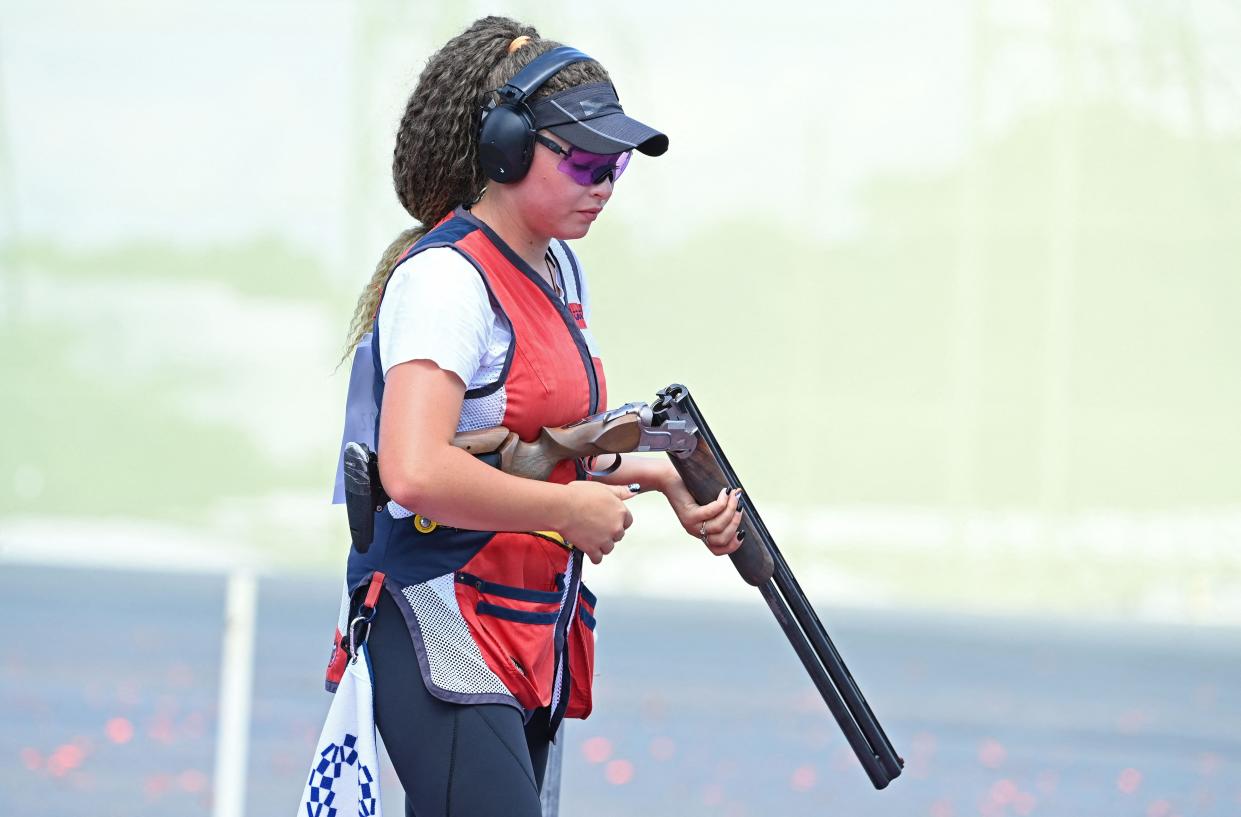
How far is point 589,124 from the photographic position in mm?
2076

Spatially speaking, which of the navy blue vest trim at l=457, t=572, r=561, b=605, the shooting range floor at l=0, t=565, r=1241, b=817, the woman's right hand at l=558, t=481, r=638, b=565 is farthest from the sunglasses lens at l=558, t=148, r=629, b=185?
the shooting range floor at l=0, t=565, r=1241, b=817

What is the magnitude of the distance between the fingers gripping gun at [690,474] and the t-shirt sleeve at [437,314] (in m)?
0.12

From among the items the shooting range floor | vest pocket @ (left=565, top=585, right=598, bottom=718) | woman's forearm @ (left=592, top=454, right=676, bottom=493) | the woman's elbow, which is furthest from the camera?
the shooting range floor

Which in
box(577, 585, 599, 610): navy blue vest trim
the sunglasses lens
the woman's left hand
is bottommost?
box(577, 585, 599, 610): navy blue vest trim

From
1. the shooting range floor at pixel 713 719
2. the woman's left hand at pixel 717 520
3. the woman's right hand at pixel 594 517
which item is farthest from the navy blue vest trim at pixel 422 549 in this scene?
the shooting range floor at pixel 713 719

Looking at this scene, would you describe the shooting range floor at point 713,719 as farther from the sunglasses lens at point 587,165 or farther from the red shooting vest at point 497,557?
the sunglasses lens at point 587,165

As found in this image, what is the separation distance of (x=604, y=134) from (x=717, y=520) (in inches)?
22.3

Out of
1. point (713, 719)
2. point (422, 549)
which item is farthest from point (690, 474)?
point (713, 719)

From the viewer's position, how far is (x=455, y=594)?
202 centimetres

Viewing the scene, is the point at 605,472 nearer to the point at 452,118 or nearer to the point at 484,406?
the point at 484,406

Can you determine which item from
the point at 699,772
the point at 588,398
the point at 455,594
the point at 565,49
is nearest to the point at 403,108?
the point at 565,49

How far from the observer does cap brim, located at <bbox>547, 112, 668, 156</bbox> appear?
206 cm

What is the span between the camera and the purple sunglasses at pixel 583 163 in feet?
6.80

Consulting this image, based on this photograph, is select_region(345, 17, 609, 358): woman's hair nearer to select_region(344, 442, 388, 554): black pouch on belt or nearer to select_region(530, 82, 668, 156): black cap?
select_region(530, 82, 668, 156): black cap
